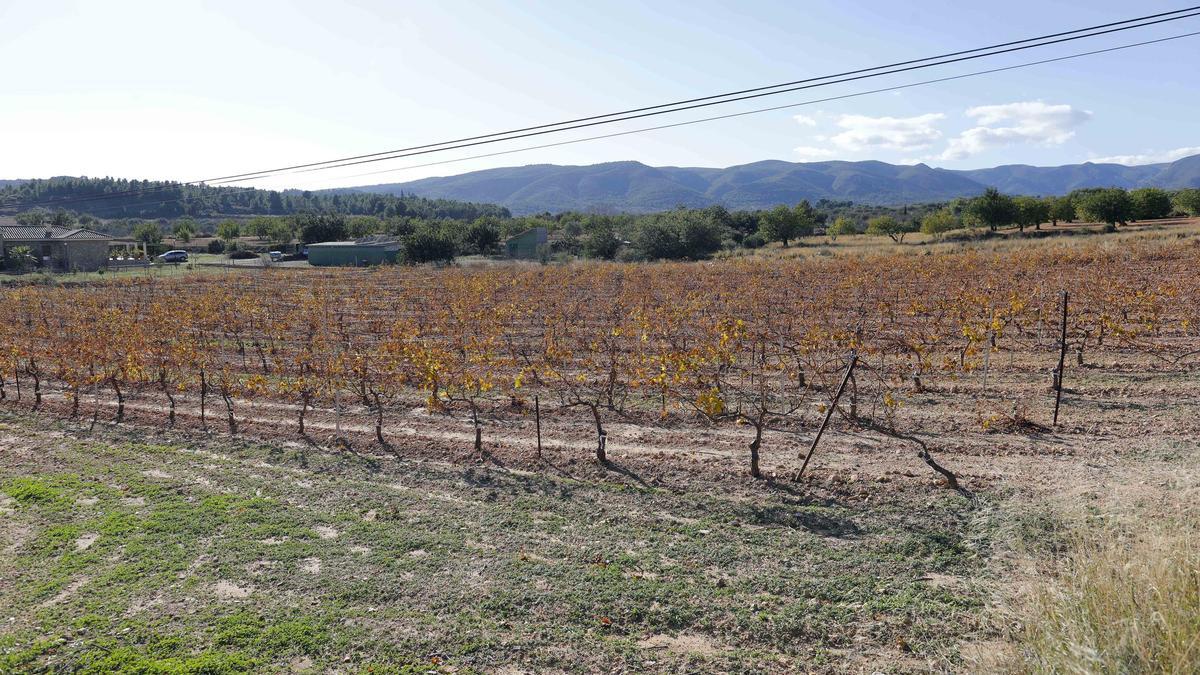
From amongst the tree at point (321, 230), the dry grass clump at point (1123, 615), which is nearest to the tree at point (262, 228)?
the tree at point (321, 230)

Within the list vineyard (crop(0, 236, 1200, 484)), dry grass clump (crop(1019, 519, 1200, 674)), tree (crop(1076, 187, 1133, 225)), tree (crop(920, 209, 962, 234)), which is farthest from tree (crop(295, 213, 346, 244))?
dry grass clump (crop(1019, 519, 1200, 674))

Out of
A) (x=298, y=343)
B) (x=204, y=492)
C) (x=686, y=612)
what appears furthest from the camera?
(x=298, y=343)

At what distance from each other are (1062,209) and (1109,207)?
4.09m

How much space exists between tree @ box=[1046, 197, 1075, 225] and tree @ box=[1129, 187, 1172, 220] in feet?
11.9

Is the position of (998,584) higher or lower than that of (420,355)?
lower

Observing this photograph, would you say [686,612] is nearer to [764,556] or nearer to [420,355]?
[764,556]

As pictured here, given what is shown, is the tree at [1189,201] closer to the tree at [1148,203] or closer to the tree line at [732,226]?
the tree line at [732,226]

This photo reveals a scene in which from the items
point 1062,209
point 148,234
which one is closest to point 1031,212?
point 1062,209

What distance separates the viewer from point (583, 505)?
26.4 feet

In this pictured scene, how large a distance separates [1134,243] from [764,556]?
113ft

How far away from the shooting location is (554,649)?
5.40 metres

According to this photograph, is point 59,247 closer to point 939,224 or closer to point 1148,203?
point 939,224

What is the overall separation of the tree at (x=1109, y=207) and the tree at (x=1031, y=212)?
7.47 feet

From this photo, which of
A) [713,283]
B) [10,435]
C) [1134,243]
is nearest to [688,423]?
[10,435]
